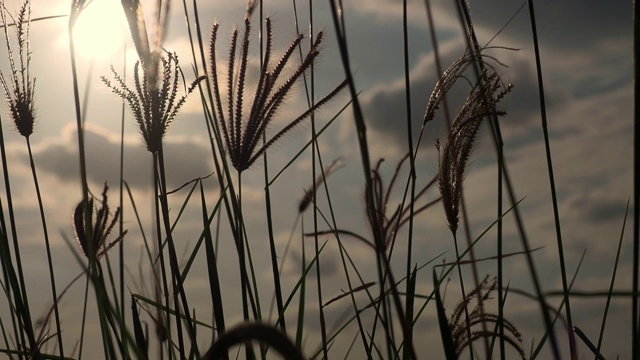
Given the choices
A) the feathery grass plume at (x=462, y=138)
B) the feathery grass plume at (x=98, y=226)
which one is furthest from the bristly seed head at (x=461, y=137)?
the feathery grass plume at (x=98, y=226)

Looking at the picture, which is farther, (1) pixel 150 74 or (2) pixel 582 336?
(2) pixel 582 336

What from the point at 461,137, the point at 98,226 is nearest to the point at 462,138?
the point at 461,137

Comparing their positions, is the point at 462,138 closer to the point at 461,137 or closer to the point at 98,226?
the point at 461,137

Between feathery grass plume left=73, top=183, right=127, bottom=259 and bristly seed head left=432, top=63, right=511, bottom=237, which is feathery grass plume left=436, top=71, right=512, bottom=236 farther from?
feathery grass plume left=73, top=183, right=127, bottom=259

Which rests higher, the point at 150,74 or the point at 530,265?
the point at 150,74

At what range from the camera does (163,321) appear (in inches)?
76.9

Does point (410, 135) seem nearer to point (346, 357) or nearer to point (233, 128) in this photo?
point (233, 128)

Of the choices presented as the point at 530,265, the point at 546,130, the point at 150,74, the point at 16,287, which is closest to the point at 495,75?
the point at 546,130

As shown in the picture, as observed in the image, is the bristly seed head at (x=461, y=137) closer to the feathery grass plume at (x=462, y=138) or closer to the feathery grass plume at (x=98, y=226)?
the feathery grass plume at (x=462, y=138)

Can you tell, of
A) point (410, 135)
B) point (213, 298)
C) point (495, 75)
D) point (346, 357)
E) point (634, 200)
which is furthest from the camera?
point (346, 357)

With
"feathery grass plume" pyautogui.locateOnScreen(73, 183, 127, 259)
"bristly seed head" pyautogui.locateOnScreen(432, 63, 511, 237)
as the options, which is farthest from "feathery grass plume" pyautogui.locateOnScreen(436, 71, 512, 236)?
"feathery grass plume" pyautogui.locateOnScreen(73, 183, 127, 259)

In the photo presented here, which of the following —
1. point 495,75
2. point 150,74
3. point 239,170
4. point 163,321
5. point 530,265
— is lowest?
point 530,265

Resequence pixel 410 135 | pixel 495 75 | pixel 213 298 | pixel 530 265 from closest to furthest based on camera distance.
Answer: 1. pixel 530 265
2. pixel 213 298
3. pixel 410 135
4. pixel 495 75

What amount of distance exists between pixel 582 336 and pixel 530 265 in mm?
731
